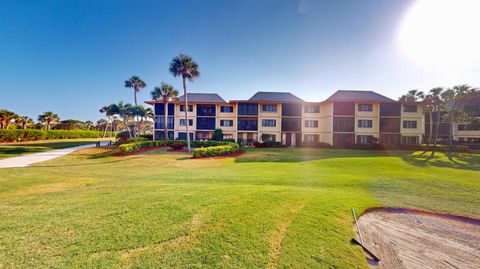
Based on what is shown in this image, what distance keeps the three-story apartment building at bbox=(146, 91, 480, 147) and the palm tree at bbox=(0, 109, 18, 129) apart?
31667 mm

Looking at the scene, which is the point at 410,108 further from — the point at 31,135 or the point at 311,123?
the point at 31,135

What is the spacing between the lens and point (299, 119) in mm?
33844

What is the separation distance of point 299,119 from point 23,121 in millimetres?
65151

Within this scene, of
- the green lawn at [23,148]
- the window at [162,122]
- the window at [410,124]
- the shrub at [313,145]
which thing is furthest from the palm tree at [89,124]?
the window at [410,124]

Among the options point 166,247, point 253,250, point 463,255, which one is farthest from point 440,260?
point 166,247

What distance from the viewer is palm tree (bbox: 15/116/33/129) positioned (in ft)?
136

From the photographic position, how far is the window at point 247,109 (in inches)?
1340

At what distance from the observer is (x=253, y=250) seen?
365 cm

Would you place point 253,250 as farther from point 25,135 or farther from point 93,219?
point 25,135

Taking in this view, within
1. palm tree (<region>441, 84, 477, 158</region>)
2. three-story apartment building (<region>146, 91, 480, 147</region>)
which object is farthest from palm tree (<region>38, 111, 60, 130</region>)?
palm tree (<region>441, 84, 477, 158</region>)

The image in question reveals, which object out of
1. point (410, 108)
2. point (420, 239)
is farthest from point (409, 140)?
point (420, 239)

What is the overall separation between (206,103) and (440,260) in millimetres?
33565

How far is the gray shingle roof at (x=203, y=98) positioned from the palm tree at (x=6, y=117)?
120 ft

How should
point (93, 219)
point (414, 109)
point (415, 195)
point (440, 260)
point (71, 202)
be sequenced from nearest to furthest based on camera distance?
point (440, 260), point (93, 219), point (71, 202), point (415, 195), point (414, 109)
